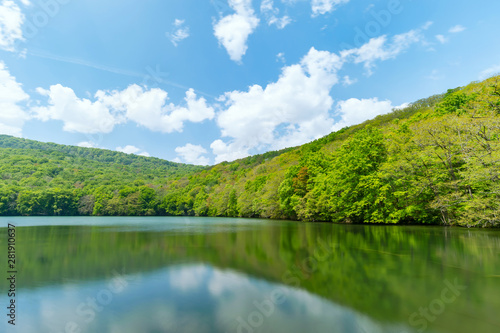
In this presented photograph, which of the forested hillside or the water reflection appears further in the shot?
the forested hillside

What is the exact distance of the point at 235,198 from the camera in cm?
7475

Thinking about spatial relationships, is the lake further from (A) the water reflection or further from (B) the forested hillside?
(B) the forested hillside

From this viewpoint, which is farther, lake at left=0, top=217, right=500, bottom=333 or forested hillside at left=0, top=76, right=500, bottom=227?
forested hillside at left=0, top=76, right=500, bottom=227

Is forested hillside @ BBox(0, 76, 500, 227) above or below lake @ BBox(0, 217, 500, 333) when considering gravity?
above

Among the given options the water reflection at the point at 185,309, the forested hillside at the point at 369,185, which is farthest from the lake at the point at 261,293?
the forested hillside at the point at 369,185

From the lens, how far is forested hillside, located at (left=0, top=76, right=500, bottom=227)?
23016 mm

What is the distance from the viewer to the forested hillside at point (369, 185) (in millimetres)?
23016

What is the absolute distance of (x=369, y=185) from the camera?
32625 mm

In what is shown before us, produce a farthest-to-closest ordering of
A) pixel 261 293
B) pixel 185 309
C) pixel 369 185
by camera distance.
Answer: pixel 369 185 < pixel 261 293 < pixel 185 309

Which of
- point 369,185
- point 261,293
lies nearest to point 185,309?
point 261,293

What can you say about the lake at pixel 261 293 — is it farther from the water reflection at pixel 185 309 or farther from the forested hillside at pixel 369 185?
the forested hillside at pixel 369 185

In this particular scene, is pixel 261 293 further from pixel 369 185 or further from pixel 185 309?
pixel 369 185

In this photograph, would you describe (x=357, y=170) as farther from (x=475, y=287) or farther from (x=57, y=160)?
(x=57, y=160)

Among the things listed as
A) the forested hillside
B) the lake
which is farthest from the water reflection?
the forested hillside
